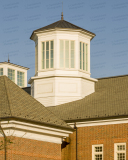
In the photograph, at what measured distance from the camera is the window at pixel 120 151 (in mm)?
31281

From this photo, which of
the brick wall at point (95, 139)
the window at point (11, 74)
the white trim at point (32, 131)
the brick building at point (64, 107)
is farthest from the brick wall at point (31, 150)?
the window at point (11, 74)

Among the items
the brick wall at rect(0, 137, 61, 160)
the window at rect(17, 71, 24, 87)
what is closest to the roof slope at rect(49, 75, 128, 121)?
the brick wall at rect(0, 137, 61, 160)

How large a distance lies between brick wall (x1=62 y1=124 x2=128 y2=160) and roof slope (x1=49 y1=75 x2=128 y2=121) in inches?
37.5

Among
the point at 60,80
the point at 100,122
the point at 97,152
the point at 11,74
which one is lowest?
the point at 97,152

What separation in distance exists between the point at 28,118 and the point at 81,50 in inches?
546

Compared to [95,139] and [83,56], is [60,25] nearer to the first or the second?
[83,56]

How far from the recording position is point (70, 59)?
1527 inches

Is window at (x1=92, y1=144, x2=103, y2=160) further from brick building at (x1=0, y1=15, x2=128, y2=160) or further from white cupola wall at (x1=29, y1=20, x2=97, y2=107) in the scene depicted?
white cupola wall at (x1=29, y1=20, x2=97, y2=107)

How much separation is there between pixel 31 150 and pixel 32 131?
3.95 ft

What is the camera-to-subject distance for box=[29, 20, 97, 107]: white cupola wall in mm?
37594

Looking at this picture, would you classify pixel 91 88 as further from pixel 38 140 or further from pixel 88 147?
pixel 38 140

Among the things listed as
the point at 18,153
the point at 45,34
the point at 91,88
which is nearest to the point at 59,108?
the point at 91,88

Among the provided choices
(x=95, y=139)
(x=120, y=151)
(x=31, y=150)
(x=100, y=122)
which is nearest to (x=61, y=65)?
(x=100, y=122)

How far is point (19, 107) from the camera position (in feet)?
92.8
